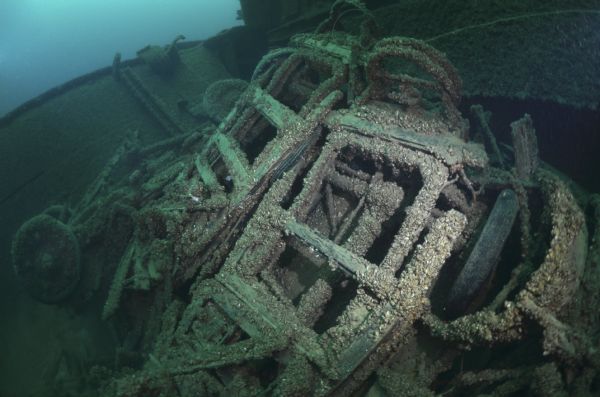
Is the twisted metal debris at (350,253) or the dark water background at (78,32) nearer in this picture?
the twisted metal debris at (350,253)

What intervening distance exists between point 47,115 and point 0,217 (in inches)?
88.4

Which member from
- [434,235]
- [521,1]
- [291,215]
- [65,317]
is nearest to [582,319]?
[434,235]

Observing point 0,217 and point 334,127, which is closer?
point 334,127

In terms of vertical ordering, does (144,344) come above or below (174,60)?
below

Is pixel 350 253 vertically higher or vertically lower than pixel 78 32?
lower

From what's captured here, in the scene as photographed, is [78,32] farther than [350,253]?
Yes

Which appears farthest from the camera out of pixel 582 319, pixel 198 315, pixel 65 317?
pixel 65 317

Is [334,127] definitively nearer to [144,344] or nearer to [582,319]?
[582,319]

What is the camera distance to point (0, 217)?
20.9 feet

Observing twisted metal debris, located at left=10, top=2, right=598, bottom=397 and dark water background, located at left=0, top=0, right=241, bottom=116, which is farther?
dark water background, located at left=0, top=0, right=241, bottom=116

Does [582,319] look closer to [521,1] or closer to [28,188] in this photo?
[521,1]

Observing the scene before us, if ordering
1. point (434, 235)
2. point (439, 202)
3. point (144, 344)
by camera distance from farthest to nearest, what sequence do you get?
1. point (144, 344)
2. point (439, 202)
3. point (434, 235)

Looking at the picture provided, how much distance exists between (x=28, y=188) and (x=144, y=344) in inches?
210

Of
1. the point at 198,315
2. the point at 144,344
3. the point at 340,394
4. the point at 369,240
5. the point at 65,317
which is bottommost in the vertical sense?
the point at 65,317
